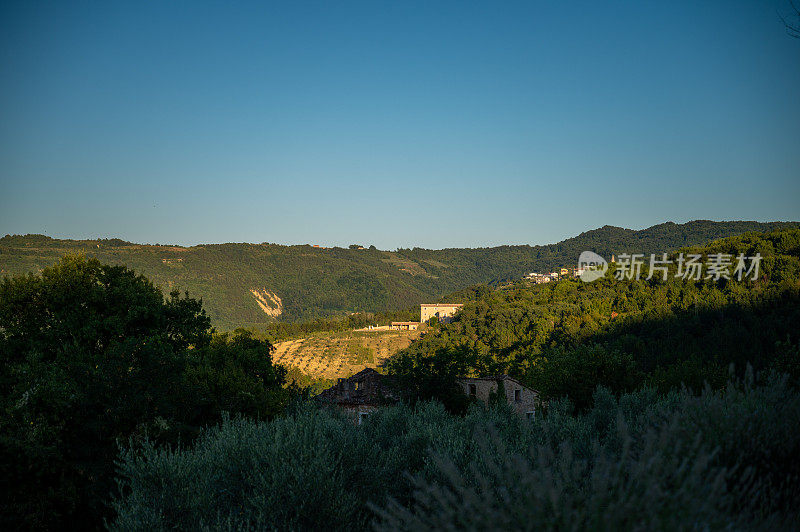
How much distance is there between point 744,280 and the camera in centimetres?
5988

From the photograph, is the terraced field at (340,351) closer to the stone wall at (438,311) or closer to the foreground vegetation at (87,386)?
the stone wall at (438,311)

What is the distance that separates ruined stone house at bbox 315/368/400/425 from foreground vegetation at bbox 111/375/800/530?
59.2 feet

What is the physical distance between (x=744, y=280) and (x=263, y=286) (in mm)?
159169

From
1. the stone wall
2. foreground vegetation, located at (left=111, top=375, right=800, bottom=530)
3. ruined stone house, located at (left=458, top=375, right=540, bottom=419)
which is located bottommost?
the stone wall

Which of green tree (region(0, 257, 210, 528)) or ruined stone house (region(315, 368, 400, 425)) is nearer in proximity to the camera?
green tree (region(0, 257, 210, 528))

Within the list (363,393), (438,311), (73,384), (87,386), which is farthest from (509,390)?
(438,311)

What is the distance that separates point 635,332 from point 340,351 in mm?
47649

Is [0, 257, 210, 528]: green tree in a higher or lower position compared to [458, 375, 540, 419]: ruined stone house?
higher

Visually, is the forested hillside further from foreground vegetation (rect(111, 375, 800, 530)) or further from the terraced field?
foreground vegetation (rect(111, 375, 800, 530))

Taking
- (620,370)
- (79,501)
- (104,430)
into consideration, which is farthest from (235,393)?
(620,370)

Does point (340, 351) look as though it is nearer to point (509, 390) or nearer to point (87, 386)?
point (509, 390)

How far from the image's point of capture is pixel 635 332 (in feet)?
180

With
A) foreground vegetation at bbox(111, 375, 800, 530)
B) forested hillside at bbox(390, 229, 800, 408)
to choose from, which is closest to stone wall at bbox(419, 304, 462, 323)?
forested hillside at bbox(390, 229, 800, 408)

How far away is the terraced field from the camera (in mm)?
77194
